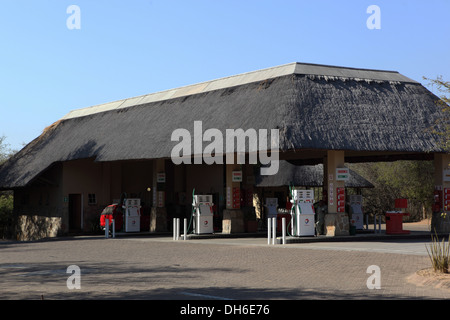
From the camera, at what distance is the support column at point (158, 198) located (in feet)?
101

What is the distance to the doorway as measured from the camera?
36.6 m

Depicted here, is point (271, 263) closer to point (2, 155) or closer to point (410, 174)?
point (410, 174)

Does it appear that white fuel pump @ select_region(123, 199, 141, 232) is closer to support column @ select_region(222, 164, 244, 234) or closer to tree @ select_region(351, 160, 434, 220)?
support column @ select_region(222, 164, 244, 234)

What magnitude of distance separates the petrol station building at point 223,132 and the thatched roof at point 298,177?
4073 millimetres

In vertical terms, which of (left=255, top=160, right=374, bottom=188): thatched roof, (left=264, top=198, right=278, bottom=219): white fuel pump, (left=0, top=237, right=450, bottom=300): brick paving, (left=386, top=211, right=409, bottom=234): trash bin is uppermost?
(left=255, top=160, right=374, bottom=188): thatched roof

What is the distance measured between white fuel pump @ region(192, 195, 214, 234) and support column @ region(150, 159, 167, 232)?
3.81 m

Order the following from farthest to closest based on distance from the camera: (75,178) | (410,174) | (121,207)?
(410,174)
(75,178)
(121,207)

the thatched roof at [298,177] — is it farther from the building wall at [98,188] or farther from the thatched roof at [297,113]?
the thatched roof at [297,113]

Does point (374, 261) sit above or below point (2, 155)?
below

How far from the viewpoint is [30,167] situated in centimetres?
3675

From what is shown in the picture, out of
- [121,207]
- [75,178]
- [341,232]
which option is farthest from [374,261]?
[75,178]

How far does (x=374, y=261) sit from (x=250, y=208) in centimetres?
1369

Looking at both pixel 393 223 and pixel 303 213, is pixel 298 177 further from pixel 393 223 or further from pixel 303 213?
pixel 303 213

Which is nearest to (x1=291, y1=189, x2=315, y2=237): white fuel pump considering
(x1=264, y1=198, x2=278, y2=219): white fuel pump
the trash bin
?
the trash bin
